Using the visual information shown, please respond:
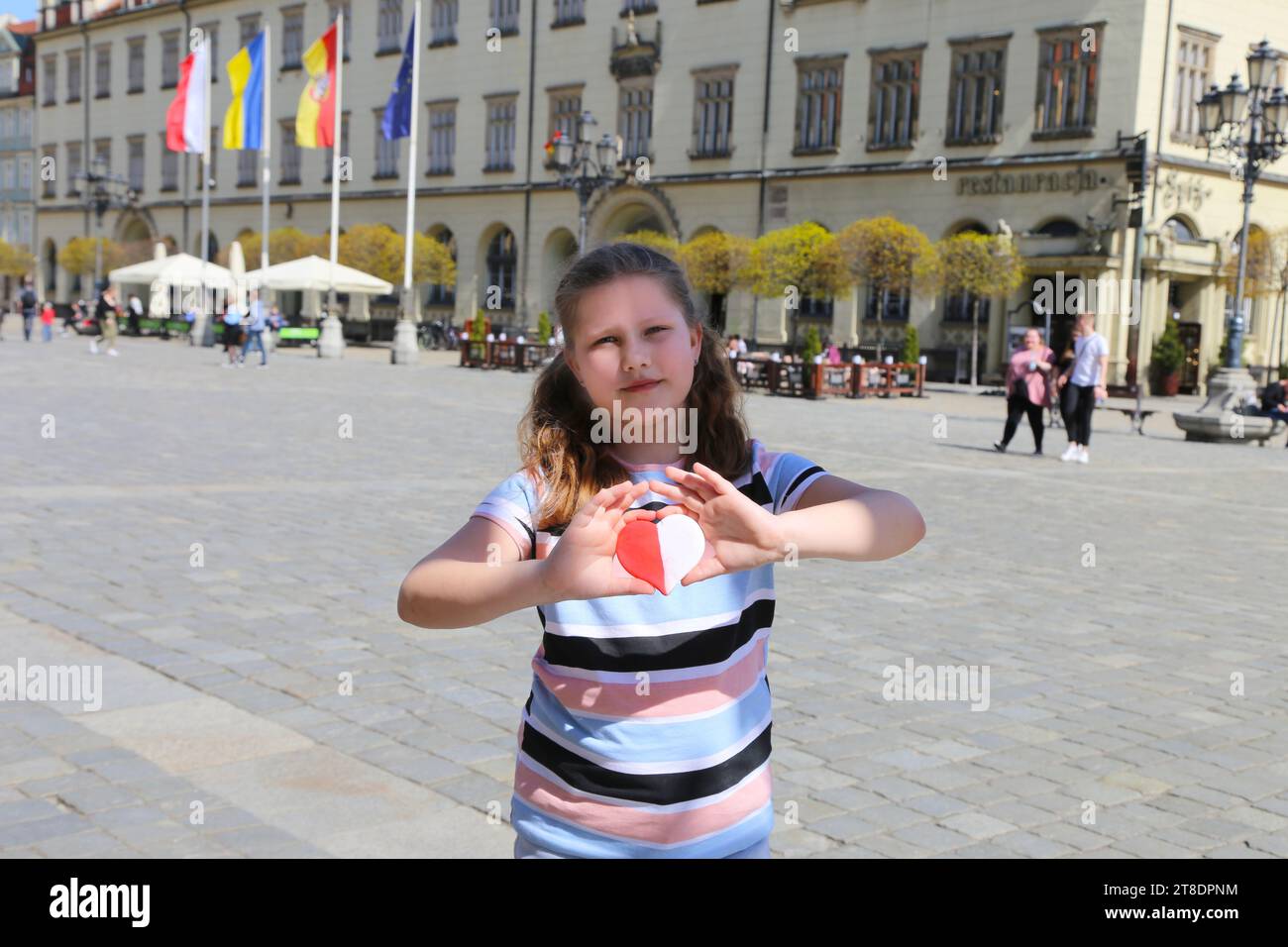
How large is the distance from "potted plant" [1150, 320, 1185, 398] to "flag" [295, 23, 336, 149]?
825 inches

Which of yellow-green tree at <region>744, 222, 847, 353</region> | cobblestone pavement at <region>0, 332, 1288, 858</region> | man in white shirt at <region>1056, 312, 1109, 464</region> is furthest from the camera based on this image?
yellow-green tree at <region>744, 222, 847, 353</region>

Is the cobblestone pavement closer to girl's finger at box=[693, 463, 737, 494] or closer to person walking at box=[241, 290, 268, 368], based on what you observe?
girl's finger at box=[693, 463, 737, 494]

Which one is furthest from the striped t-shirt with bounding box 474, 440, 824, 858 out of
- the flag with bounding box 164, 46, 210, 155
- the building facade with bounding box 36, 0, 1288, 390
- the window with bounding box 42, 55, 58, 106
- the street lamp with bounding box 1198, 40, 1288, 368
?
the window with bounding box 42, 55, 58, 106

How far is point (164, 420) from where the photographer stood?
1584 cm

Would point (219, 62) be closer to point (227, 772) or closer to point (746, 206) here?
point (746, 206)

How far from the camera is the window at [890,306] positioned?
3681 cm

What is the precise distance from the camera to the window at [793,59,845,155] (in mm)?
37656

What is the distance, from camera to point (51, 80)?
221 feet

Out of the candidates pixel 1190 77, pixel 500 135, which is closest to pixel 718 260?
pixel 1190 77

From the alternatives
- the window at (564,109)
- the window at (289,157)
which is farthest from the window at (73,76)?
the window at (564,109)

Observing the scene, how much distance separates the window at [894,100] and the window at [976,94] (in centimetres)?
111

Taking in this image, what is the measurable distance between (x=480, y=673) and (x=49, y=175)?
69.4 metres

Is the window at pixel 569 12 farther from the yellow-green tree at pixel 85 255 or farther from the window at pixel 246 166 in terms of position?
the yellow-green tree at pixel 85 255

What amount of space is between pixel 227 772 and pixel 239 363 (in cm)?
2704
